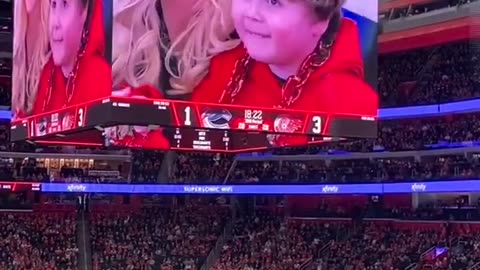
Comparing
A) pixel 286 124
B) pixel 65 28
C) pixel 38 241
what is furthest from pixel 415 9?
pixel 65 28

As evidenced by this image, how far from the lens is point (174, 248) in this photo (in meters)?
30.1

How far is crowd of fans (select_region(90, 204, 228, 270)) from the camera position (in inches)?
1142

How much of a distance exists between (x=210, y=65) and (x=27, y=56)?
3.09m

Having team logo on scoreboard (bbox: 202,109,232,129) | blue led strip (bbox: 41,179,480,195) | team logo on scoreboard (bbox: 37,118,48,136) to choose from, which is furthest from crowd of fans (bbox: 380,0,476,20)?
team logo on scoreboard (bbox: 37,118,48,136)

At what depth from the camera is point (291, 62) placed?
1252 centimetres

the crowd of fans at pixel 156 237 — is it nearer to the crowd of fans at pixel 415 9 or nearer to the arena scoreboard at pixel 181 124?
the crowd of fans at pixel 415 9

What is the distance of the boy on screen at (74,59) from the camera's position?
11.7 meters

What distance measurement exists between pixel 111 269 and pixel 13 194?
5.95 meters

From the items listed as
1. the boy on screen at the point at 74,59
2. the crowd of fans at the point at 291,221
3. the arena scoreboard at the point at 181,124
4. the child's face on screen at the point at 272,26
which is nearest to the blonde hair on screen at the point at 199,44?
the child's face on screen at the point at 272,26

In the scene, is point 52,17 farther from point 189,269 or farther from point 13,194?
point 13,194

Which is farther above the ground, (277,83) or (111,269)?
(277,83)

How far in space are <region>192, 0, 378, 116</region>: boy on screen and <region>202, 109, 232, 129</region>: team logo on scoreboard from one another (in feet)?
0.47

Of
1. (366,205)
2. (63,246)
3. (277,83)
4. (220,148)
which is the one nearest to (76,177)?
(63,246)

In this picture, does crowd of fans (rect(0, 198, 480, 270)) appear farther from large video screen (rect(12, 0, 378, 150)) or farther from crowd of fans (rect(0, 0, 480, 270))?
large video screen (rect(12, 0, 378, 150))
